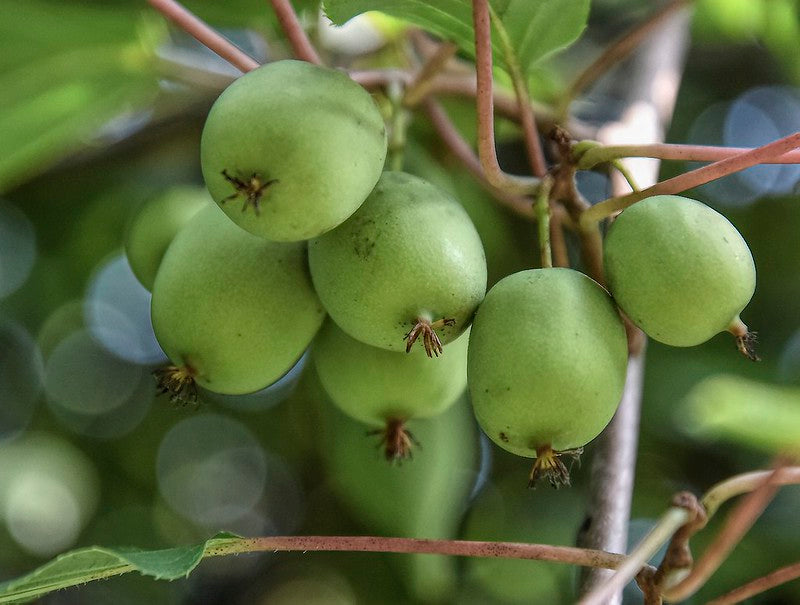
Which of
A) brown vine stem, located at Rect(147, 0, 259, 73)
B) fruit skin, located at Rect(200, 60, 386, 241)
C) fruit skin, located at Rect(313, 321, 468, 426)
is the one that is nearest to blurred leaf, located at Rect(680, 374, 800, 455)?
fruit skin, located at Rect(313, 321, 468, 426)

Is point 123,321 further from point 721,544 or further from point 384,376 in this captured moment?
point 721,544

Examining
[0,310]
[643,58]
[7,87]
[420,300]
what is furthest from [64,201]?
[420,300]

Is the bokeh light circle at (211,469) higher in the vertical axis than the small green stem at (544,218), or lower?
lower

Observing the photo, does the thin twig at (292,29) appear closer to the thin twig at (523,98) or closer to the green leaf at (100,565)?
the thin twig at (523,98)

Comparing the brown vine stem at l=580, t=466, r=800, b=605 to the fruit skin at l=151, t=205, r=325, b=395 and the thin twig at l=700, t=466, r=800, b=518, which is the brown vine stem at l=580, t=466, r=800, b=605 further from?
the fruit skin at l=151, t=205, r=325, b=395

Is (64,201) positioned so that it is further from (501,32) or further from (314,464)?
(501,32)

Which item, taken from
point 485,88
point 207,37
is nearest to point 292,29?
point 207,37

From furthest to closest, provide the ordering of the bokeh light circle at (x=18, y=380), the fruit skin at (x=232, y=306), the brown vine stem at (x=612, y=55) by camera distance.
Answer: the bokeh light circle at (x=18, y=380)
the brown vine stem at (x=612, y=55)
the fruit skin at (x=232, y=306)

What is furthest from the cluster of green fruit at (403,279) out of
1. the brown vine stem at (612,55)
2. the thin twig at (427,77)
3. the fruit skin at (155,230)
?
the brown vine stem at (612,55)
